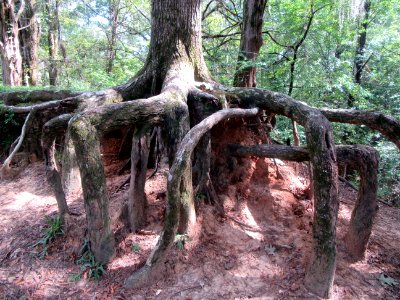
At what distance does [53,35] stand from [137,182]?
15.3 m

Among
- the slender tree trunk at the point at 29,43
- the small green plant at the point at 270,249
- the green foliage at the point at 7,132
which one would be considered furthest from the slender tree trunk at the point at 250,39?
the slender tree trunk at the point at 29,43

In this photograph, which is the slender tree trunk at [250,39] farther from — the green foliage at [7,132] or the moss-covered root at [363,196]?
the green foliage at [7,132]

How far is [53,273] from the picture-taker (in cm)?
297

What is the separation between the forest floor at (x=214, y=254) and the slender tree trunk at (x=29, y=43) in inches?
324

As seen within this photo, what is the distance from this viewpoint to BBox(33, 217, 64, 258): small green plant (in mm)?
3268

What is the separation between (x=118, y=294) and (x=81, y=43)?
16.6 metres

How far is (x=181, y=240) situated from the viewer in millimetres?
3184

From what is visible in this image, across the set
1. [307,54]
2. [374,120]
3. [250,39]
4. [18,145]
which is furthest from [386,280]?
[307,54]

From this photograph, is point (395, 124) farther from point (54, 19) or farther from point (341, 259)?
point (54, 19)

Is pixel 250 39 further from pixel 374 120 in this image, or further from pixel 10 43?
pixel 10 43

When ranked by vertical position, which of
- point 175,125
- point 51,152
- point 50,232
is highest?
point 175,125

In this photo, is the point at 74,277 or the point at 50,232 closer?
the point at 74,277

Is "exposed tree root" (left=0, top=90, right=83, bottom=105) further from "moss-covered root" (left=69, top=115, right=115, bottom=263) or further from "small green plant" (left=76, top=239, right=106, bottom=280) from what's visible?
"small green plant" (left=76, top=239, right=106, bottom=280)

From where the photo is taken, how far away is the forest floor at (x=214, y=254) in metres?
2.81
